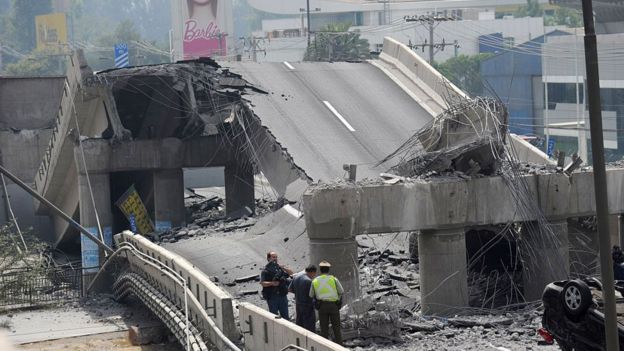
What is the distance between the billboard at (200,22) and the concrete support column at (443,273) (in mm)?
131214

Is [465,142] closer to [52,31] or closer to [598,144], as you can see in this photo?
[598,144]

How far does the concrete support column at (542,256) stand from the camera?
75.4 ft

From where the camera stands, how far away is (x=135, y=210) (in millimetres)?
43062

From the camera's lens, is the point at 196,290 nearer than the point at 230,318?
No

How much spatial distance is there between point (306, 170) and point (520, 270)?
984 centimetres

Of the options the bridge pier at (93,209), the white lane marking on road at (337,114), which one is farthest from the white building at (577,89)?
the bridge pier at (93,209)

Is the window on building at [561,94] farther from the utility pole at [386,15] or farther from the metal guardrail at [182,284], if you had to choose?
the utility pole at [386,15]

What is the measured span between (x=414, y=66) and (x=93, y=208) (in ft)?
37.5

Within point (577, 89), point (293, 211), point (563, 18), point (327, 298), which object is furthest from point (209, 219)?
point (563, 18)

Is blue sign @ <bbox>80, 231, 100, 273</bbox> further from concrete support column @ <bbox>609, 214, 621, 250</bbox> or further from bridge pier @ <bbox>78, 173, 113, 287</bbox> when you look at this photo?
concrete support column @ <bbox>609, 214, 621, 250</bbox>

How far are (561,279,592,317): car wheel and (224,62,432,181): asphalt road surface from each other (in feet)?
56.1

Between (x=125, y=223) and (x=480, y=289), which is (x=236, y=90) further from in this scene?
(x=480, y=289)

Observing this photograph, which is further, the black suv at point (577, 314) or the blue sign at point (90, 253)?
the blue sign at point (90, 253)

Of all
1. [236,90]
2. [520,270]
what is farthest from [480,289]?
[236,90]
